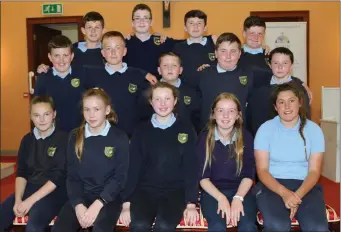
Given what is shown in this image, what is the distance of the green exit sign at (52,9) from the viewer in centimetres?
702

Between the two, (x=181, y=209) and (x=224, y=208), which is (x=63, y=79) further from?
(x=224, y=208)

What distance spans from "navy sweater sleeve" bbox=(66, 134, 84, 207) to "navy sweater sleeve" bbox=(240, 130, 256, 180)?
1120 mm

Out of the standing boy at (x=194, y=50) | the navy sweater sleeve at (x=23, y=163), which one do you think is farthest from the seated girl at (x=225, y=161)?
the navy sweater sleeve at (x=23, y=163)

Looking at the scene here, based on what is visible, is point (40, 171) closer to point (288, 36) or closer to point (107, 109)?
point (107, 109)

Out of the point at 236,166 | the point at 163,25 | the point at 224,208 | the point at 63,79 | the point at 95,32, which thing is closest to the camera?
the point at 224,208

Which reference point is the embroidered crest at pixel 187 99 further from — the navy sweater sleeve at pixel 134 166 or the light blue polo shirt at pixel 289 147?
the light blue polo shirt at pixel 289 147

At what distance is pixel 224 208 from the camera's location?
2.37 m

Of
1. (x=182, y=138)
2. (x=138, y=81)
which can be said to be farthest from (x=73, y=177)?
(x=138, y=81)

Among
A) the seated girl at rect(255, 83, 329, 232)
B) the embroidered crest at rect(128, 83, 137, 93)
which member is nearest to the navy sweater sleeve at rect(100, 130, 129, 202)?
the embroidered crest at rect(128, 83, 137, 93)

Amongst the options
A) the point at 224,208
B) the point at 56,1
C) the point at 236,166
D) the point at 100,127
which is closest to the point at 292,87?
the point at 236,166

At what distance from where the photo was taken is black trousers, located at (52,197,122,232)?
2326mm

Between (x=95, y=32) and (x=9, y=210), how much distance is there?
5.74 ft

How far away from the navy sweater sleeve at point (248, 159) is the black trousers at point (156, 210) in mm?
450

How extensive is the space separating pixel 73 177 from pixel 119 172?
12.8 inches
